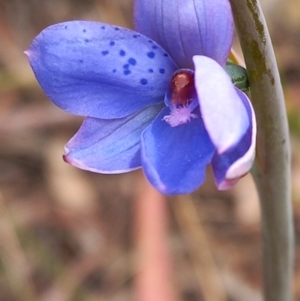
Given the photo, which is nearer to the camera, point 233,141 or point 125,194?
point 233,141

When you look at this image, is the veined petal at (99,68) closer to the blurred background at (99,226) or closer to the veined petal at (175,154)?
the veined petal at (175,154)

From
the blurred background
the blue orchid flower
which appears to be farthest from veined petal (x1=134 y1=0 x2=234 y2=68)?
the blurred background

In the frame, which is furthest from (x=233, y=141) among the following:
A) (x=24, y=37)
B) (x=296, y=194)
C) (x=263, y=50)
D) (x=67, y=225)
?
(x=24, y=37)

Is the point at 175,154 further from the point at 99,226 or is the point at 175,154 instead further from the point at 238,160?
the point at 99,226

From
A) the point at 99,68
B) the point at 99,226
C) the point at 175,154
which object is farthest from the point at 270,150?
the point at 99,226

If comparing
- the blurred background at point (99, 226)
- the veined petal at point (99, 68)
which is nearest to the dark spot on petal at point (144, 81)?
the veined petal at point (99, 68)

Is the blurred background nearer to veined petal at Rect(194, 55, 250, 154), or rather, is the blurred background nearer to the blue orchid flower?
the blue orchid flower

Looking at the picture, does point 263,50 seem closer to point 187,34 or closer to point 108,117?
point 187,34
